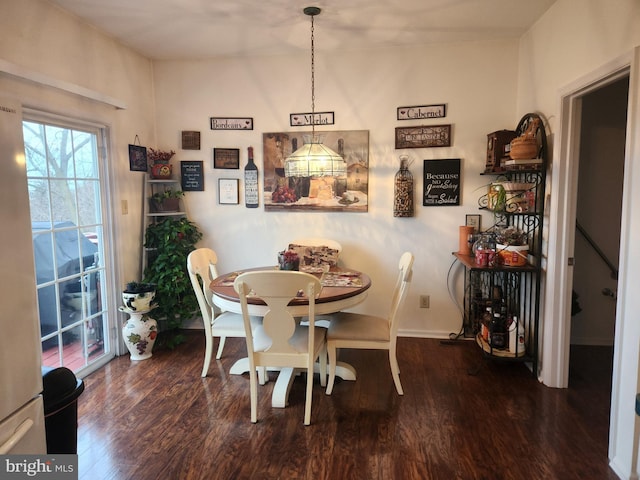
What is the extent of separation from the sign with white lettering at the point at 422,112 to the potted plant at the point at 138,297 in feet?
8.57

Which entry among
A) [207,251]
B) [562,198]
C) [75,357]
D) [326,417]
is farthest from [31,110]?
[562,198]

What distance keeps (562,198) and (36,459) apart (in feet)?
9.82

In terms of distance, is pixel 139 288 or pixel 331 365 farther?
pixel 139 288

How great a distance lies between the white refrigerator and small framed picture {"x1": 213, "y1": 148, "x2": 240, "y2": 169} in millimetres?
2674

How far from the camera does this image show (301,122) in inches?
146

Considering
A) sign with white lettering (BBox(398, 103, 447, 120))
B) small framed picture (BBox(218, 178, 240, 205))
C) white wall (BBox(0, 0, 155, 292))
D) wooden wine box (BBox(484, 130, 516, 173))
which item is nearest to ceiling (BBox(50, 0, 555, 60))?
white wall (BBox(0, 0, 155, 292))

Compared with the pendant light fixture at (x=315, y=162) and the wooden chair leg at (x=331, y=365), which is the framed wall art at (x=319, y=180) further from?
the wooden chair leg at (x=331, y=365)

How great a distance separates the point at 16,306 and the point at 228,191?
9.08 ft

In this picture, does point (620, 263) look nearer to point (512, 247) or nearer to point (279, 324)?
point (512, 247)

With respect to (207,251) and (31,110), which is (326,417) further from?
(31,110)

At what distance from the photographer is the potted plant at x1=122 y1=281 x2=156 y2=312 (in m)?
3.19

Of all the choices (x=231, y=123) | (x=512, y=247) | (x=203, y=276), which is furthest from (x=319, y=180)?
(x=512, y=247)

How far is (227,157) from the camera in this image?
3840 mm

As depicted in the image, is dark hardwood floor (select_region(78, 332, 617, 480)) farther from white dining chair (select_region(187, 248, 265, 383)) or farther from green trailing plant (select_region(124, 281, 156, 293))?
green trailing plant (select_region(124, 281, 156, 293))
